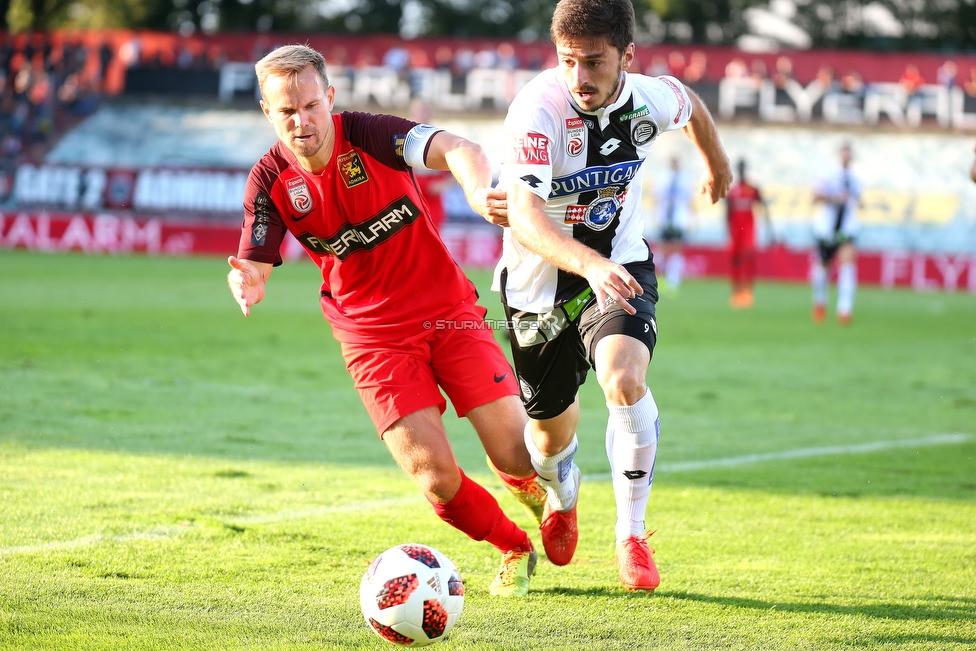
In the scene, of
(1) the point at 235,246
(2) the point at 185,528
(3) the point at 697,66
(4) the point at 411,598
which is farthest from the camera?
(3) the point at 697,66

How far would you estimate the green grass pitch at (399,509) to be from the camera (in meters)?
3.83

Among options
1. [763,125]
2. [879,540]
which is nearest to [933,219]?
[763,125]

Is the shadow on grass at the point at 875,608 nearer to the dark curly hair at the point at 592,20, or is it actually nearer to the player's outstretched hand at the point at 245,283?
the player's outstretched hand at the point at 245,283

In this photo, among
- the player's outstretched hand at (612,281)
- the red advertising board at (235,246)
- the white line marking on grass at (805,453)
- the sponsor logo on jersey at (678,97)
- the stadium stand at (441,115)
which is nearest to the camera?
the player's outstretched hand at (612,281)

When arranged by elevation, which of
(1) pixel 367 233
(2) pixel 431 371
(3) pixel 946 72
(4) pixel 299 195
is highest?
(4) pixel 299 195

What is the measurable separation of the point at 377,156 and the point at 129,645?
6.55 feet

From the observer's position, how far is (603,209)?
4676 millimetres

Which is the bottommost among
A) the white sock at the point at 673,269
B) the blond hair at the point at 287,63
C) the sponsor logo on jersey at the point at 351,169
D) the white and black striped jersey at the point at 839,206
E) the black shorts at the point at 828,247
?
the white sock at the point at 673,269

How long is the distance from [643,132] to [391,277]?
1184mm

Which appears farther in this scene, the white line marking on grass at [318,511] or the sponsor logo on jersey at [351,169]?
the white line marking on grass at [318,511]

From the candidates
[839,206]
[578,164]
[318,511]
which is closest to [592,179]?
[578,164]

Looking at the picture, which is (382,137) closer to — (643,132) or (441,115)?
(643,132)

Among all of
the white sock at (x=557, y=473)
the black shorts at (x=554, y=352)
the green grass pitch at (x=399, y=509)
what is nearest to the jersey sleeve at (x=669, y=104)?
the black shorts at (x=554, y=352)

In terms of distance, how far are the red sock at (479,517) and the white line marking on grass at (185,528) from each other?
1.21 metres
